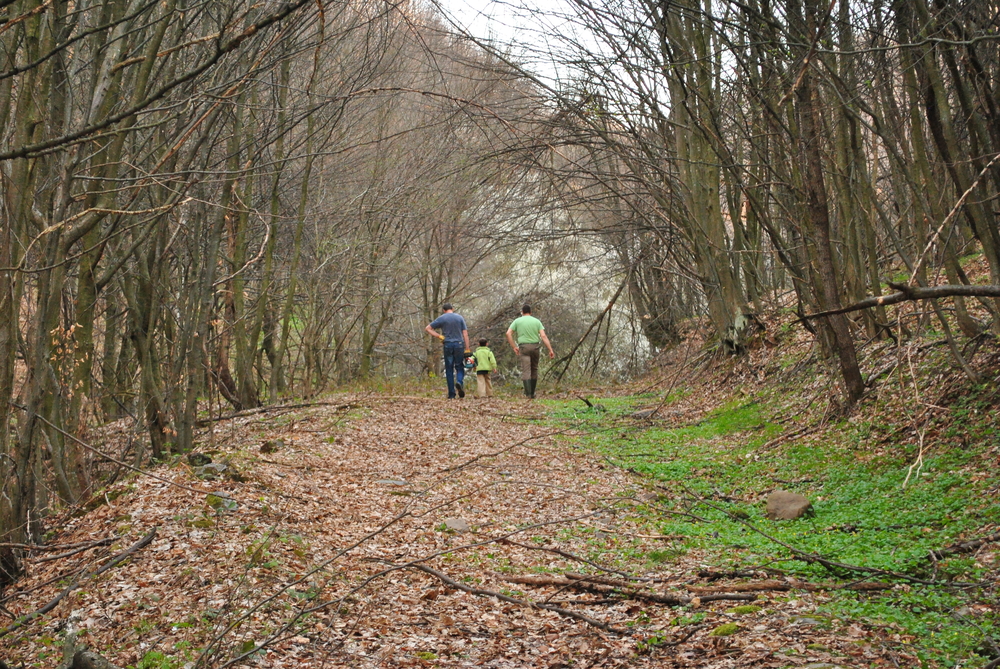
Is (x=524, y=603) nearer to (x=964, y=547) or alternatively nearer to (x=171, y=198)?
(x=964, y=547)

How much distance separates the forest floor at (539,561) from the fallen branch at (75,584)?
0.02 m

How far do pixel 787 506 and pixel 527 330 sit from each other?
10.4m

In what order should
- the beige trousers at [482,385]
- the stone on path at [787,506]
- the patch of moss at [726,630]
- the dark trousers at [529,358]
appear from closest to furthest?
the patch of moss at [726,630], the stone on path at [787,506], the beige trousers at [482,385], the dark trousers at [529,358]

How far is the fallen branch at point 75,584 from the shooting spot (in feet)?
14.9

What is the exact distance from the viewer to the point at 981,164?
22.9ft

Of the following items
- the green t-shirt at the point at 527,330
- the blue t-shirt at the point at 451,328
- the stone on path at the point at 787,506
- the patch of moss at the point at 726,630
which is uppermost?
the blue t-shirt at the point at 451,328

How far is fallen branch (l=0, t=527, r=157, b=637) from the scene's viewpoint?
455 centimetres

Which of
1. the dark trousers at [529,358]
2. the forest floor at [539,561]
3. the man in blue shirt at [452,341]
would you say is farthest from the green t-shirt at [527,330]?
the forest floor at [539,561]

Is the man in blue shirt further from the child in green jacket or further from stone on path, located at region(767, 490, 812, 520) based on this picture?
stone on path, located at region(767, 490, 812, 520)

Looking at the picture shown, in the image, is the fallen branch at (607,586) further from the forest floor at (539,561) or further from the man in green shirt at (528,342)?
the man in green shirt at (528,342)

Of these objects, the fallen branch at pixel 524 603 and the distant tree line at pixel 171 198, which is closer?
the fallen branch at pixel 524 603

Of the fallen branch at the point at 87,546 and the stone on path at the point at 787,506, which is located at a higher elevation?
the fallen branch at the point at 87,546

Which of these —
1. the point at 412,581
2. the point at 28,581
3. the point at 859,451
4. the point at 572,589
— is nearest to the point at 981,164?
the point at 859,451

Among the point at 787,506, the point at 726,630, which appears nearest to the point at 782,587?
the point at 726,630
